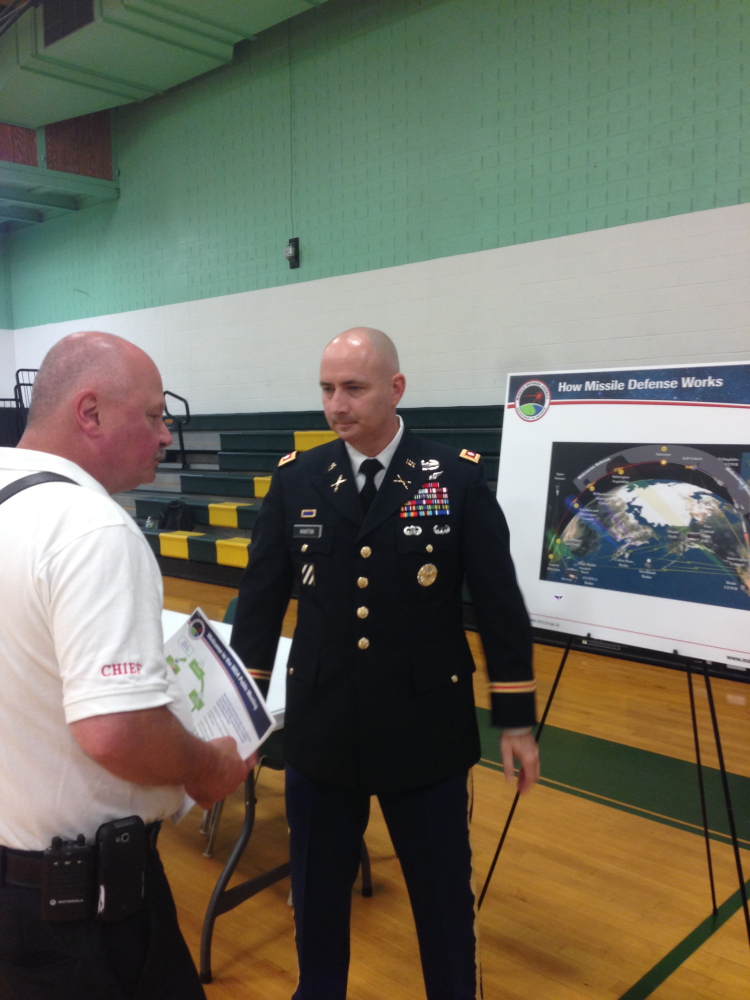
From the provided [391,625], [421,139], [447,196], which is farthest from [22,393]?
[391,625]

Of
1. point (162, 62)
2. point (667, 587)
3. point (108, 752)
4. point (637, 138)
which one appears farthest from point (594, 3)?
point (108, 752)

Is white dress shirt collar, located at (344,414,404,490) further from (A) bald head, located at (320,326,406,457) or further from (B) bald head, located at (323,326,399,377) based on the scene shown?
(B) bald head, located at (323,326,399,377)

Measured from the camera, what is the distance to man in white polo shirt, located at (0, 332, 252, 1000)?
0.95 meters

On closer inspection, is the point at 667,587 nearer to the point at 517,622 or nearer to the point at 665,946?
the point at 517,622

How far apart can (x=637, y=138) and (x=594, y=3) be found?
1.03 m

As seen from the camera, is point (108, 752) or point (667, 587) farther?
point (667, 587)

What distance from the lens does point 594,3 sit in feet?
17.7

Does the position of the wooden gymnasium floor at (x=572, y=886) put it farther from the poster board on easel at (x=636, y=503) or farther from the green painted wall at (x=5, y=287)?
the green painted wall at (x=5, y=287)

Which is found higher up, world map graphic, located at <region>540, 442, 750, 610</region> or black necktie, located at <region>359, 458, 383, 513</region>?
black necktie, located at <region>359, 458, 383, 513</region>

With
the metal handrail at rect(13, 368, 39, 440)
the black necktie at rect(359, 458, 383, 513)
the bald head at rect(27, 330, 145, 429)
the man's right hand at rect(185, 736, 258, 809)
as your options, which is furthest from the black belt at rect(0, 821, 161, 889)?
the metal handrail at rect(13, 368, 39, 440)

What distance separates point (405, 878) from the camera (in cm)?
156

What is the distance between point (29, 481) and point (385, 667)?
0.83 m

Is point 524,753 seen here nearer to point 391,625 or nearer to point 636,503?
point 391,625

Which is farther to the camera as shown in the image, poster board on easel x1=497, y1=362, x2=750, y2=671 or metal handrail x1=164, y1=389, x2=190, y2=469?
metal handrail x1=164, y1=389, x2=190, y2=469
